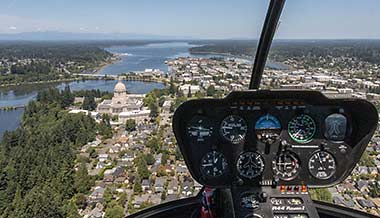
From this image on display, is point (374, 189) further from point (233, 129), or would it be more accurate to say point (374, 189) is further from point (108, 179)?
point (108, 179)

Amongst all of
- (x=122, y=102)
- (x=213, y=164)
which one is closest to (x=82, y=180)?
(x=213, y=164)

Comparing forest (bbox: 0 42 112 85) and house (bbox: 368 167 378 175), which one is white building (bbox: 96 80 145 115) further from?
house (bbox: 368 167 378 175)

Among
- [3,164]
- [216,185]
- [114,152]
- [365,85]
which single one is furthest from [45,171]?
→ [365,85]

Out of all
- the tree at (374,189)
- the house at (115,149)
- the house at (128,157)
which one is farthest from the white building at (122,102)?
the tree at (374,189)

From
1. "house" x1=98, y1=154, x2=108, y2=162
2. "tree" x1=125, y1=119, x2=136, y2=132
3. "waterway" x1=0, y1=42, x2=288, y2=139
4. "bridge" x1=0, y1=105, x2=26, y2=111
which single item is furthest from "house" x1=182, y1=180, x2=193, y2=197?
"bridge" x1=0, y1=105, x2=26, y2=111

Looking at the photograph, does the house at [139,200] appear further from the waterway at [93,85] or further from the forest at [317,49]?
the waterway at [93,85]

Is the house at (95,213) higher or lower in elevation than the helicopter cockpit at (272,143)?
lower
